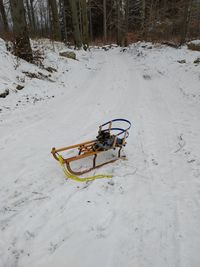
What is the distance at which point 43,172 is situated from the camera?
169 inches

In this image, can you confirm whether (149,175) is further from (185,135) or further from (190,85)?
(190,85)

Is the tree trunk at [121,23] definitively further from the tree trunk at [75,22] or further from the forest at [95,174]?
the forest at [95,174]

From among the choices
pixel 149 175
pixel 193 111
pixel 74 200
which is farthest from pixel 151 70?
pixel 74 200

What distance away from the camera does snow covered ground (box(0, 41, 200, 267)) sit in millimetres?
2814

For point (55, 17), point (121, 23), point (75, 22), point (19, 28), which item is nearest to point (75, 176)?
point (19, 28)

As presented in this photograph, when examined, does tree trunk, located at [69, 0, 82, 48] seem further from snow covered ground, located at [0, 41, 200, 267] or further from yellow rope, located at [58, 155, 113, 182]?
yellow rope, located at [58, 155, 113, 182]

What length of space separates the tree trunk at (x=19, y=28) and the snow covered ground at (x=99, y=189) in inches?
104

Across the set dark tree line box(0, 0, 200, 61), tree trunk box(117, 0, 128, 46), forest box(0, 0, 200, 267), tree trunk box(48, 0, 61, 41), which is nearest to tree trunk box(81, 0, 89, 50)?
dark tree line box(0, 0, 200, 61)

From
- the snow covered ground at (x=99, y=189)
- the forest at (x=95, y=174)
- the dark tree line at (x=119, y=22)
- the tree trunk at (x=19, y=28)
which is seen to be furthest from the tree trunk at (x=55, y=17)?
the snow covered ground at (x=99, y=189)

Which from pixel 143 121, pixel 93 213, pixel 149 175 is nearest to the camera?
pixel 93 213

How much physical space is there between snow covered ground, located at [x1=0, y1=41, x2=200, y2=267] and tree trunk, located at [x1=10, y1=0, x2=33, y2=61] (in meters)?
2.64

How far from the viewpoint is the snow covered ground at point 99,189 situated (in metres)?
2.81

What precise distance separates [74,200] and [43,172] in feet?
3.34

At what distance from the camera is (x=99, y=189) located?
152 inches
